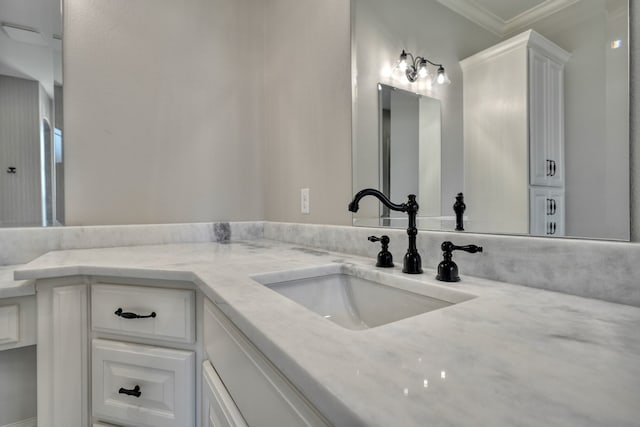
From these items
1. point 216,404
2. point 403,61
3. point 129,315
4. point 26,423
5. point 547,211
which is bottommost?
point 26,423

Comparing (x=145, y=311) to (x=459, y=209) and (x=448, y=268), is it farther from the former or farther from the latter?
(x=459, y=209)

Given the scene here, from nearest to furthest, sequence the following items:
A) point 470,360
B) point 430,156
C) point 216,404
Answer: point 470,360, point 216,404, point 430,156

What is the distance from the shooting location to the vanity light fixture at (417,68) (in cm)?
93

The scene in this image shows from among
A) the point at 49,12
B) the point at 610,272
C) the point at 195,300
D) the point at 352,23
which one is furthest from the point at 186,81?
the point at 610,272

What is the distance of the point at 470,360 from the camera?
34 cm

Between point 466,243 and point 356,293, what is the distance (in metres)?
0.32

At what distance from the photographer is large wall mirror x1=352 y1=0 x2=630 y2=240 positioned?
1.95 feet

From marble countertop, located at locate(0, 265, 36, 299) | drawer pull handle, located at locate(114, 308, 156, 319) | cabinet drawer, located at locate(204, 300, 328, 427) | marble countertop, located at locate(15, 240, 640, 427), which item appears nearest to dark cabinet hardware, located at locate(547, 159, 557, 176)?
marble countertop, located at locate(15, 240, 640, 427)

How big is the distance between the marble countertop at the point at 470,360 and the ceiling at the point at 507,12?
0.59 m

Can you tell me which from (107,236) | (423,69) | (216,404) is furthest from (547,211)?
(107,236)

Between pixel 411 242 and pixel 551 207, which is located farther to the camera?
pixel 411 242

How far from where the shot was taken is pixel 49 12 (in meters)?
1.31

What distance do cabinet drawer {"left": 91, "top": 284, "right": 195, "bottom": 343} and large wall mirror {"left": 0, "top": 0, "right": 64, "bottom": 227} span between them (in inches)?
25.7

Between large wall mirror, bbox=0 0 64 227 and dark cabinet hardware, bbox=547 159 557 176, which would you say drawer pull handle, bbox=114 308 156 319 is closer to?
large wall mirror, bbox=0 0 64 227
